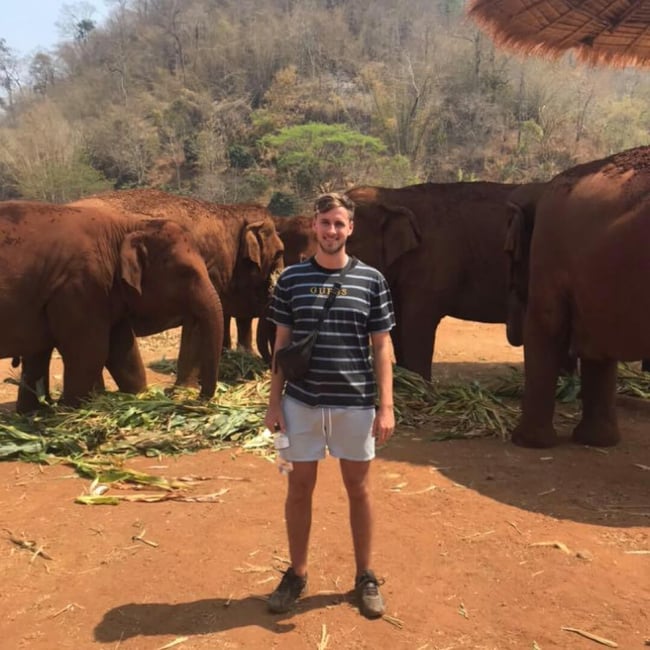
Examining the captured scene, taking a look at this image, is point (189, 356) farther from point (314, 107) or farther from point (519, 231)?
point (314, 107)

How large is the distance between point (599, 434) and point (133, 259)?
4.21m

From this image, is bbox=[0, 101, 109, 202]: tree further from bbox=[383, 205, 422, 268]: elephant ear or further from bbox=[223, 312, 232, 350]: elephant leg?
bbox=[383, 205, 422, 268]: elephant ear

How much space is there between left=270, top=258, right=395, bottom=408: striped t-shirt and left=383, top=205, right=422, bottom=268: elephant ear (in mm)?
4999

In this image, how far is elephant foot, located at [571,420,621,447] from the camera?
5641mm

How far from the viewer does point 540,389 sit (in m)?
5.65

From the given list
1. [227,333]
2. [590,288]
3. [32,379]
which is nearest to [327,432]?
[590,288]

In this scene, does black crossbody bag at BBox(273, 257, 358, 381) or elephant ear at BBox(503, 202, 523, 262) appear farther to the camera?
elephant ear at BBox(503, 202, 523, 262)

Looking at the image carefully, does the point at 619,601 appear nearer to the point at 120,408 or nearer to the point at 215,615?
the point at 215,615

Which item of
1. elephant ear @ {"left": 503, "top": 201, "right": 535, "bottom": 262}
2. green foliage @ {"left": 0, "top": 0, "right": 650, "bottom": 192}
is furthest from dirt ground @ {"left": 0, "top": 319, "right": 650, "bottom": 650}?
green foliage @ {"left": 0, "top": 0, "right": 650, "bottom": 192}

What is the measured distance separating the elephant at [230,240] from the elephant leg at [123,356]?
1.84 m

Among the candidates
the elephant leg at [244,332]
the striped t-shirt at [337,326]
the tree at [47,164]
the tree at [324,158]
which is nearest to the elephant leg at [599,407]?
the striped t-shirt at [337,326]

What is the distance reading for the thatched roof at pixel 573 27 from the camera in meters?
6.46

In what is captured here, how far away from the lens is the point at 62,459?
5355 millimetres

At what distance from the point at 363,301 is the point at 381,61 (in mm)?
58340
